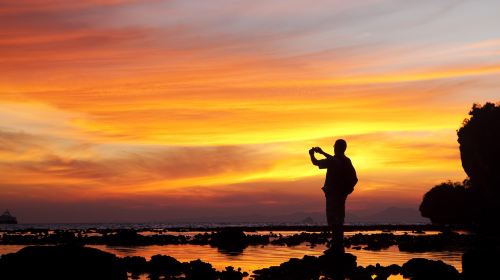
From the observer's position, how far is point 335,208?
65.4 ft

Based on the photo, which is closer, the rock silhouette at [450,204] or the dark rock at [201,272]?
the dark rock at [201,272]

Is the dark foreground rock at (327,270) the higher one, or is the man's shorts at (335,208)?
the man's shorts at (335,208)

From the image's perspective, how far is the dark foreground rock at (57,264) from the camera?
15883 millimetres

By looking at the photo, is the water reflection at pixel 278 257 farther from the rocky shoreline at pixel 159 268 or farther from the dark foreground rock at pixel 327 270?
the dark foreground rock at pixel 327 270

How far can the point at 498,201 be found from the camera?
95875 mm

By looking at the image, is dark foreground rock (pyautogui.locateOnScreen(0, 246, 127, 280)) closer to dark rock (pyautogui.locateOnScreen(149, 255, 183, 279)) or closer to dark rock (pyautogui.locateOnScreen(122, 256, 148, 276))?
dark rock (pyautogui.locateOnScreen(149, 255, 183, 279))

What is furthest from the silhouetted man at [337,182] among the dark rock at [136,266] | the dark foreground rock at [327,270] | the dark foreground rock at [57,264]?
the dark rock at [136,266]

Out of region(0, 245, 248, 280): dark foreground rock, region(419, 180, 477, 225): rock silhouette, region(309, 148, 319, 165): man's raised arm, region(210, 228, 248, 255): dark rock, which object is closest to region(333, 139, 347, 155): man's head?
region(309, 148, 319, 165): man's raised arm

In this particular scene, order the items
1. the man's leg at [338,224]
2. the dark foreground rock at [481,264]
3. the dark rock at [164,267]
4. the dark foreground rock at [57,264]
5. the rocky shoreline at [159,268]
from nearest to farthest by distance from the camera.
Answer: the dark foreground rock at [57,264] < the rocky shoreline at [159,268] < the dark foreground rock at [481,264] < the man's leg at [338,224] < the dark rock at [164,267]

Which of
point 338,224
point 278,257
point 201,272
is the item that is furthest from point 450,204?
point 338,224

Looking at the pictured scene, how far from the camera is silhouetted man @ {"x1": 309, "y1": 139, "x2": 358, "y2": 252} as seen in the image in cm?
1973

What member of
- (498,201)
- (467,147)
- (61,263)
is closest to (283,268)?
(61,263)

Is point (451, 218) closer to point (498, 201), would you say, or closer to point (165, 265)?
point (498, 201)

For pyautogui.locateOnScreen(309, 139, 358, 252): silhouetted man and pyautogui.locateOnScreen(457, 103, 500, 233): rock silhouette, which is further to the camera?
pyautogui.locateOnScreen(457, 103, 500, 233): rock silhouette
